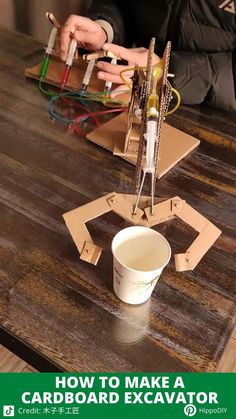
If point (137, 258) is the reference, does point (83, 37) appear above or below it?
above

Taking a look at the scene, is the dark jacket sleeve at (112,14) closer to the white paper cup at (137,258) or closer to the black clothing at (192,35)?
the black clothing at (192,35)

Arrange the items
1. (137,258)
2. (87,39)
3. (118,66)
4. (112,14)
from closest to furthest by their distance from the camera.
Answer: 1. (137,258)
2. (118,66)
3. (87,39)
4. (112,14)

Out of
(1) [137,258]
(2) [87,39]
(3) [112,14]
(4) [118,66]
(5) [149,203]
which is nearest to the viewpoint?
(1) [137,258]

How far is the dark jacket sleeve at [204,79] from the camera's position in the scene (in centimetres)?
109

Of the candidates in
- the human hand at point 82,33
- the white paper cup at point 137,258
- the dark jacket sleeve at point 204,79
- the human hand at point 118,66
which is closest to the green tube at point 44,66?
the human hand at point 82,33

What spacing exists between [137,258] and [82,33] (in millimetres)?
735

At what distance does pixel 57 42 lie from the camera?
3.76ft

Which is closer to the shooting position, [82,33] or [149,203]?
[149,203]

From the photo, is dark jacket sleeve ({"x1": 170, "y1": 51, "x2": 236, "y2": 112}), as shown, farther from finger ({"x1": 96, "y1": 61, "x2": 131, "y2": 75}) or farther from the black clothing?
finger ({"x1": 96, "y1": 61, "x2": 131, "y2": 75})

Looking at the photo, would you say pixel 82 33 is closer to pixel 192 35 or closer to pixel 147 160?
pixel 192 35

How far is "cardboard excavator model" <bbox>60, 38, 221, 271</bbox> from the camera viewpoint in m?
0.69

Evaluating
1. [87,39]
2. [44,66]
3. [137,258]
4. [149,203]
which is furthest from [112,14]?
[137,258]

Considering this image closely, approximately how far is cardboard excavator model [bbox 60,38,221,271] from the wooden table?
2 cm

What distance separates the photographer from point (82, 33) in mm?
1110
